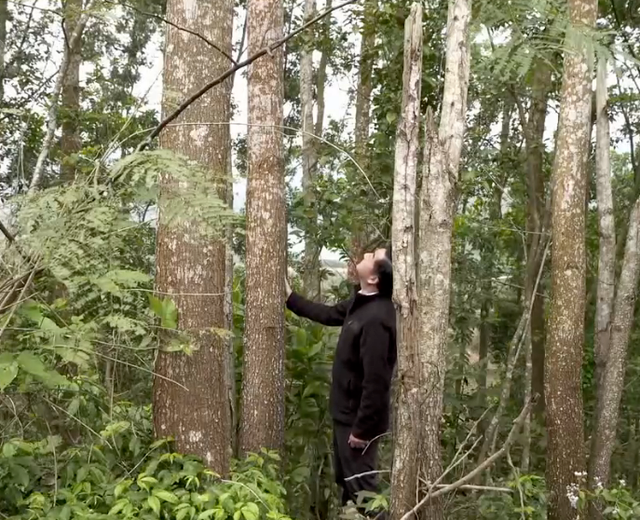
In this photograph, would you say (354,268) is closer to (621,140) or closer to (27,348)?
(27,348)

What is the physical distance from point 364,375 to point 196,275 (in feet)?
3.90

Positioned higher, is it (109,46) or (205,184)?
(109,46)

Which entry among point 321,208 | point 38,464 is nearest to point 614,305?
point 321,208

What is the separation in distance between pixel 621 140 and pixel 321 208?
828 centimetres

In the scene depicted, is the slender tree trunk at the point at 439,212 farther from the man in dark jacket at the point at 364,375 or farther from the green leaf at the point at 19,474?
the green leaf at the point at 19,474

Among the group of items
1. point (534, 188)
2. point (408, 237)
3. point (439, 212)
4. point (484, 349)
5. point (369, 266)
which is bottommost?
point (484, 349)

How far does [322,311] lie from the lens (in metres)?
4.80

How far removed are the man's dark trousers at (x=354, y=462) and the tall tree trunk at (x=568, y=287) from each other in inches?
114

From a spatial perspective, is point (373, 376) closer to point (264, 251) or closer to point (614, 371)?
point (264, 251)

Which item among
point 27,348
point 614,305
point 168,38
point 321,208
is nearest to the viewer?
point 27,348

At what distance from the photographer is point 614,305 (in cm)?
722

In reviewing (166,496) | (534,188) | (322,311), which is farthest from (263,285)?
(534,188)

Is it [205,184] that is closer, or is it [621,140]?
[205,184]

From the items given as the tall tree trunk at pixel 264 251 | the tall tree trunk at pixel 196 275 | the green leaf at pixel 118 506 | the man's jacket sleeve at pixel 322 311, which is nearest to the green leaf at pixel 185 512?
the green leaf at pixel 118 506
